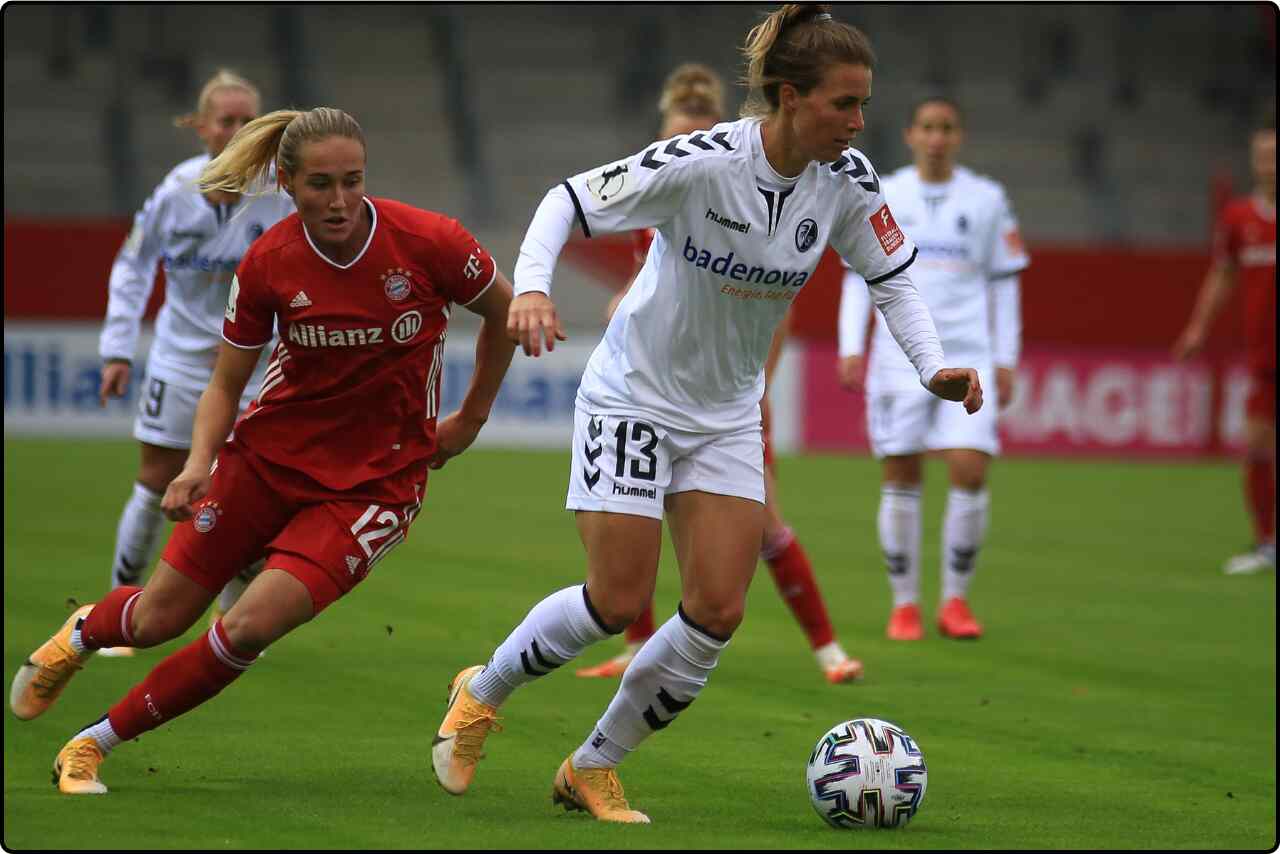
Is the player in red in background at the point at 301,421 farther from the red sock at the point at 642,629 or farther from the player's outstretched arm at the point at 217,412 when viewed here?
the red sock at the point at 642,629

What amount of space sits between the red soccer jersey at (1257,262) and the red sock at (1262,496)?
640 millimetres

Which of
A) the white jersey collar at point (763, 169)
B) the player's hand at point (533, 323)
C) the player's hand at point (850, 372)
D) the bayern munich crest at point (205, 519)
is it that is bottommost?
the bayern munich crest at point (205, 519)

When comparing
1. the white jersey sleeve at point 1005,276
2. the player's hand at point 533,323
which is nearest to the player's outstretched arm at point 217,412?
the player's hand at point 533,323

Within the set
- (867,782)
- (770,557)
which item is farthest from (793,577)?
(867,782)

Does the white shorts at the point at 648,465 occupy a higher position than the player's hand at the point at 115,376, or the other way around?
the player's hand at the point at 115,376

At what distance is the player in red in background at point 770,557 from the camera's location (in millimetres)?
7504

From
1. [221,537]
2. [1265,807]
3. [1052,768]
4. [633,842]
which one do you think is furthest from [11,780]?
[1265,807]

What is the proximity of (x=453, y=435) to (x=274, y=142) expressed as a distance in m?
1.00

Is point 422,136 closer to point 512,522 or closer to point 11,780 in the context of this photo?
point 512,522

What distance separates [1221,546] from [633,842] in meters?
9.63

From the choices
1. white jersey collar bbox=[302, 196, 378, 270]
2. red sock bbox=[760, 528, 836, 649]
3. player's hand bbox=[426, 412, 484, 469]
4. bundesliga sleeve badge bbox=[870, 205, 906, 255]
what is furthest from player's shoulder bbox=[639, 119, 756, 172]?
red sock bbox=[760, 528, 836, 649]

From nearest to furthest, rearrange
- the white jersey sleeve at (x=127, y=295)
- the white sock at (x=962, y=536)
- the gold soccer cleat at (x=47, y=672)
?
the gold soccer cleat at (x=47, y=672) < the white jersey sleeve at (x=127, y=295) < the white sock at (x=962, y=536)

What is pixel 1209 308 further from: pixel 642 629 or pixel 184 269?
pixel 184 269

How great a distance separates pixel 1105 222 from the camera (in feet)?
85.8
